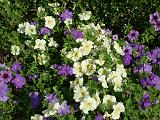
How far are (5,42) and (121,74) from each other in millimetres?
1557

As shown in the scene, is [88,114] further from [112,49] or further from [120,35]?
[120,35]

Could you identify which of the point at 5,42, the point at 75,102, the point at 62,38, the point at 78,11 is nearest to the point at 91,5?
the point at 78,11

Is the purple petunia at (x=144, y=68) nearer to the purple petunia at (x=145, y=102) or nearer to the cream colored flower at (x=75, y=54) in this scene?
the purple petunia at (x=145, y=102)

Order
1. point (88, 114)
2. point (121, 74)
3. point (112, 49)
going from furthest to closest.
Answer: point (112, 49) < point (121, 74) < point (88, 114)

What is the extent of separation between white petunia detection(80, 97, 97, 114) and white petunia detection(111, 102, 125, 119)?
0.63ft

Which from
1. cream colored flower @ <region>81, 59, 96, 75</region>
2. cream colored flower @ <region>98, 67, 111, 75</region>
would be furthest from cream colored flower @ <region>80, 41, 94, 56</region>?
cream colored flower @ <region>98, 67, 111, 75</region>

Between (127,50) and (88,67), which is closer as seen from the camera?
(88,67)

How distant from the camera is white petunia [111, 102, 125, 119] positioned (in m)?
4.79

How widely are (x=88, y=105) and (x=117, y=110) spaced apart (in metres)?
0.29

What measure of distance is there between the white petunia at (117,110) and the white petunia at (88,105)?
0.19m

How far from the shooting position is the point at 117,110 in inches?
189

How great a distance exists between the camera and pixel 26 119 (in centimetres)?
518

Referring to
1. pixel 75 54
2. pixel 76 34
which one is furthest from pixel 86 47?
pixel 76 34

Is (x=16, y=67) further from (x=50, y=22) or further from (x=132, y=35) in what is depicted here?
(x=132, y=35)
